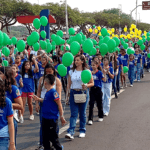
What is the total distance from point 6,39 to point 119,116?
3.44 metres

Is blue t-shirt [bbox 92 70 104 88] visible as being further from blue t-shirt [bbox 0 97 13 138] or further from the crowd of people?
blue t-shirt [bbox 0 97 13 138]

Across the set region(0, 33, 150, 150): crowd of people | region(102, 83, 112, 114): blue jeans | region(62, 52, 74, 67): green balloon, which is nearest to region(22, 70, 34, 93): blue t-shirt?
region(0, 33, 150, 150): crowd of people

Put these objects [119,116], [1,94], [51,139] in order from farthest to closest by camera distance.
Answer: [119,116] → [51,139] → [1,94]

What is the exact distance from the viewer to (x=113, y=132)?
6004 mm

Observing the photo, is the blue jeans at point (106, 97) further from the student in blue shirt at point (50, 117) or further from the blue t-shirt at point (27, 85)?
the student in blue shirt at point (50, 117)

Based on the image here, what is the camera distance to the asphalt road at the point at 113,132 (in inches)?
205

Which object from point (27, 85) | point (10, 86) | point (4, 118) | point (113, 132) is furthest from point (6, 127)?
point (27, 85)

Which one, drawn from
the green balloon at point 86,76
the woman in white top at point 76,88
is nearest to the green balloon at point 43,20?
the woman in white top at point 76,88

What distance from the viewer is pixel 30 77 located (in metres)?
7.40

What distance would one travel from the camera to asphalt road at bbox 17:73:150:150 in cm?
521

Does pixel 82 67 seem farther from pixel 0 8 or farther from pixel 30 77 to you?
pixel 0 8

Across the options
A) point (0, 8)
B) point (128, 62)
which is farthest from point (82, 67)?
point (0, 8)

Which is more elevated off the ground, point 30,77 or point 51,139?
point 30,77

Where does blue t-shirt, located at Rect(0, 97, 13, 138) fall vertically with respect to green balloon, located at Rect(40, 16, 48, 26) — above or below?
below
